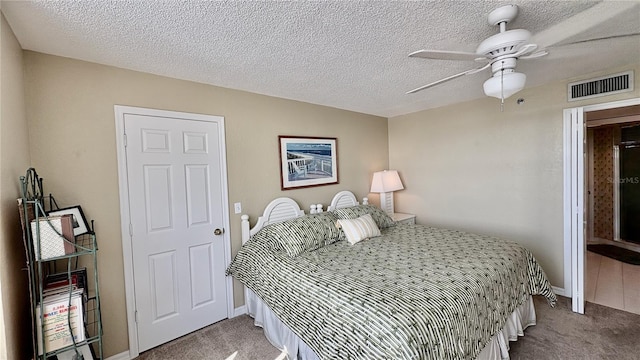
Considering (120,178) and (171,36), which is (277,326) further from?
(171,36)

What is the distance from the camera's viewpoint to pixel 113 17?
1500 mm

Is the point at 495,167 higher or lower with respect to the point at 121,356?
higher

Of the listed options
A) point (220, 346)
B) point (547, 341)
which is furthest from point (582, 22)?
point (220, 346)

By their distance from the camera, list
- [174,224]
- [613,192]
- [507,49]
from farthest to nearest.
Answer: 1. [613,192]
2. [174,224]
3. [507,49]

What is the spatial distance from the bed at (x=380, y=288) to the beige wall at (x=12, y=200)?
142 centimetres

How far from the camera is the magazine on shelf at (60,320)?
148cm

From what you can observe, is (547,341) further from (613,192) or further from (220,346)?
(613,192)

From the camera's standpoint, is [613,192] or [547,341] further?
[613,192]

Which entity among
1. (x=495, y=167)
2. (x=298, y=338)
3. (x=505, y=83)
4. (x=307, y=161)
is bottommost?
(x=298, y=338)

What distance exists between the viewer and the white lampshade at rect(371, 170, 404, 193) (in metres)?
3.99

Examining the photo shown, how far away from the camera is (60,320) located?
59.6 inches

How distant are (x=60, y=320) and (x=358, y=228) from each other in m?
2.31

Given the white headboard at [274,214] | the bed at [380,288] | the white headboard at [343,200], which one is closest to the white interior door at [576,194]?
the bed at [380,288]

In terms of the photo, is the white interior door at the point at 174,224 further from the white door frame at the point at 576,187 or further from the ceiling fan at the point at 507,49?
the white door frame at the point at 576,187
